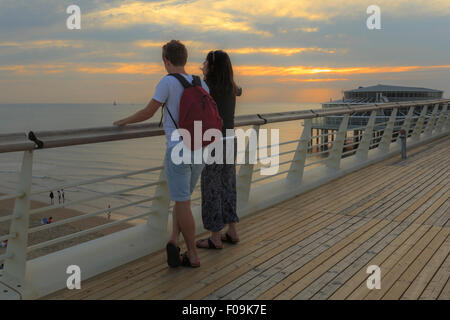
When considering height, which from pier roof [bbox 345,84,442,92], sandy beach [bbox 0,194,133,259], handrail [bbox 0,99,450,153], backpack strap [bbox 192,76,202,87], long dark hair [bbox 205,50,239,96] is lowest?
sandy beach [bbox 0,194,133,259]

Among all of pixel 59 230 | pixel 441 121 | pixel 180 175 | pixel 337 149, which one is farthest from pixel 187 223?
pixel 59 230

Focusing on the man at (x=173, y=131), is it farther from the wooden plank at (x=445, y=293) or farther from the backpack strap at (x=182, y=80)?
the wooden plank at (x=445, y=293)

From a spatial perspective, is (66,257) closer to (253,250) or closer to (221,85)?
(253,250)

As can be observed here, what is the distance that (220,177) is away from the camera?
3.26m

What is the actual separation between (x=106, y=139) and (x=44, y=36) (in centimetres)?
9925

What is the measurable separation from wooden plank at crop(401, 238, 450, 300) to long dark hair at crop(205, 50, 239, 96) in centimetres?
188

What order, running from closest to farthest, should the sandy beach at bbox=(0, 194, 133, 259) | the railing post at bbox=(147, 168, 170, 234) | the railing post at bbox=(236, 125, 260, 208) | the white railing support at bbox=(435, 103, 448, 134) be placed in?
the railing post at bbox=(147, 168, 170, 234) < the railing post at bbox=(236, 125, 260, 208) < the white railing support at bbox=(435, 103, 448, 134) < the sandy beach at bbox=(0, 194, 133, 259)

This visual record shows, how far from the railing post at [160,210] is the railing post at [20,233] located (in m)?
1.16

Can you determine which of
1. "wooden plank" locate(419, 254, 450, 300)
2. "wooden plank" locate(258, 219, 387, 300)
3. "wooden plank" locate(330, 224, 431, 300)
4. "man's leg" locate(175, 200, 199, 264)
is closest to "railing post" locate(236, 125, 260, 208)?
"wooden plank" locate(258, 219, 387, 300)

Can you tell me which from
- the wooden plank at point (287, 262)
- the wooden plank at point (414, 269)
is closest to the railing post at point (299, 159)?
the wooden plank at point (287, 262)

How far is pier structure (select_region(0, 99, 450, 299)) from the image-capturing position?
2467 millimetres

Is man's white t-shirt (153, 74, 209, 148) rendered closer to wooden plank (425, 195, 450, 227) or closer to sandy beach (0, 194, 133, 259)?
wooden plank (425, 195, 450, 227)

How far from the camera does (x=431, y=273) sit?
9.11 feet
